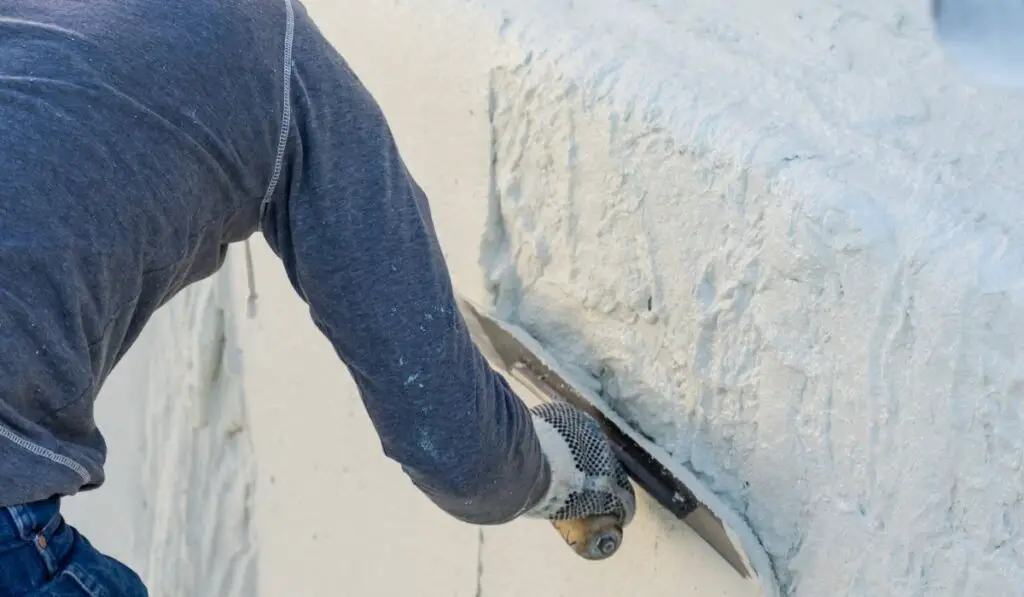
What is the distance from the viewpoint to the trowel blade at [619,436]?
1.02m

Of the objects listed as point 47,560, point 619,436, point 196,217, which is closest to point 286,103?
point 196,217

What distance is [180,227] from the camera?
0.81 metres

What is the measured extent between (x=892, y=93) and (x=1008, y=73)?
0.36 feet

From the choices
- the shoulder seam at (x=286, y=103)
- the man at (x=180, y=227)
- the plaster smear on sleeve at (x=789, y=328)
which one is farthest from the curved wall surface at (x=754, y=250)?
the shoulder seam at (x=286, y=103)

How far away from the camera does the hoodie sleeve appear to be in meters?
0.86

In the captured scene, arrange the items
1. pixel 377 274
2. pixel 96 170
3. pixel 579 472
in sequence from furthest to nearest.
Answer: pixel 579 472 < pixel 377 274 < pixel 96 170

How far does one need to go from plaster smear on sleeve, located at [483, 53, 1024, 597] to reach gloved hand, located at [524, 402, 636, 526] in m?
0.05

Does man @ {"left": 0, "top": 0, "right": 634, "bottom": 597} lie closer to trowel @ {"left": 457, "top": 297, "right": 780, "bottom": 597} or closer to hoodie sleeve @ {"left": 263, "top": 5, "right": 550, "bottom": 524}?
hoodie sleeve @ {"left": 263, "top": 5, "right": 550, "bottom": 524}

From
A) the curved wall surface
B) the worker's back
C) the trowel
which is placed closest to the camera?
the worker's back

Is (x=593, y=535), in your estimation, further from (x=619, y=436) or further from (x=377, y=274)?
(x=377, y=274)

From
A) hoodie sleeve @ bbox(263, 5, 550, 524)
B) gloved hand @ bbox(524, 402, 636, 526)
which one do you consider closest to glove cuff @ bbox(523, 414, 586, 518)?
gloved hand @ bbox(524, 402, 636, 526)

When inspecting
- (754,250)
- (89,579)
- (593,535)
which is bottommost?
(593,535)

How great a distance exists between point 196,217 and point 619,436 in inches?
19.3

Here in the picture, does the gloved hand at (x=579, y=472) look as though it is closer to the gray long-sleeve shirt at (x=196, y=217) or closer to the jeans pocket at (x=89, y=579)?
the gray long-sleeve shirt at (x=196, y=217)
